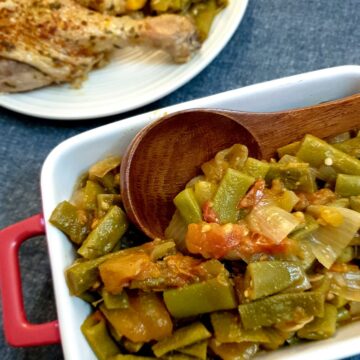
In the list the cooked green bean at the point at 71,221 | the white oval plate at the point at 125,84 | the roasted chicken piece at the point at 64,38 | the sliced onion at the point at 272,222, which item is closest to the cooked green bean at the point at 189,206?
the sliced onion at the point at 272,222

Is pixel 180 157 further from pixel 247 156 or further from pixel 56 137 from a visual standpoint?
pixel 56 137

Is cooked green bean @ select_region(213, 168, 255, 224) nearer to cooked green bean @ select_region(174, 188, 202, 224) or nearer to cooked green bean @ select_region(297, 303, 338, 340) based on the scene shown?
cooked green bean @ select_region(174, 188, 202, 224)

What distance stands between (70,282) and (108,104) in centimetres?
63

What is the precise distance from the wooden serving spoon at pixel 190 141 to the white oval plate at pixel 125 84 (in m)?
0.35

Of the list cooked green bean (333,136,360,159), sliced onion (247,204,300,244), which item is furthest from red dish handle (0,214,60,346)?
cooked green bean (333,136,360,159)

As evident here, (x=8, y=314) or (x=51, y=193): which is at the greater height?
(x=51, y=193)

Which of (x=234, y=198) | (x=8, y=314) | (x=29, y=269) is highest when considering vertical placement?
(x=234, y=198)

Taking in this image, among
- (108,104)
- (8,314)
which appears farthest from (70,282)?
(108,104)

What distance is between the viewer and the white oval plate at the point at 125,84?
1.58 metres

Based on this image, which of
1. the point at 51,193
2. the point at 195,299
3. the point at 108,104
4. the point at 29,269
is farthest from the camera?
the point at 108,104

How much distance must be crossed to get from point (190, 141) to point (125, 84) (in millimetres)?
458

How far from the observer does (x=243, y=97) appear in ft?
4.19

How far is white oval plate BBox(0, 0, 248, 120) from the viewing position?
1.58m

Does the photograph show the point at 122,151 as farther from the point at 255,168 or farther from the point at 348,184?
the point at 348,184
